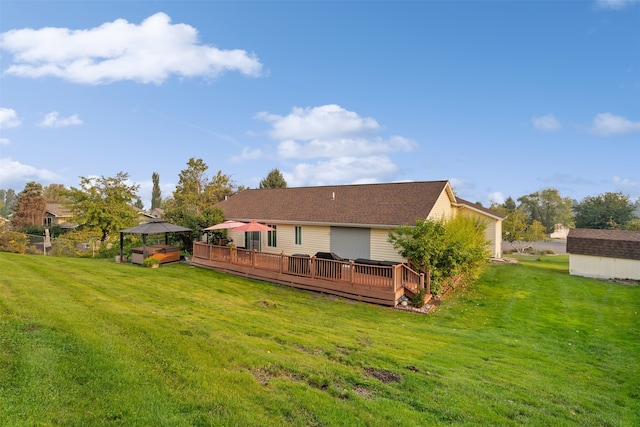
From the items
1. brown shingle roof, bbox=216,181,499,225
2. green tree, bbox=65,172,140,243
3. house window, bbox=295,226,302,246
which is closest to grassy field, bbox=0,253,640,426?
brown shingle roof, bbox=216,181,499,225

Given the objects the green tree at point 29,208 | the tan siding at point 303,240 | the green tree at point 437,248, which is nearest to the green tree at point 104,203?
the tan siding at point 303,240

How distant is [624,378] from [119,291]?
43.5 feet

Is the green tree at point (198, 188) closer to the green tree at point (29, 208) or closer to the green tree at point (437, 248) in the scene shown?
the green tree at point (437, 248)

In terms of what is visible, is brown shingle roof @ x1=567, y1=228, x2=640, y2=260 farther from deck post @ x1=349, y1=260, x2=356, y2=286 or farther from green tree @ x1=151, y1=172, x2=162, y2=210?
green tree @ x1=151, y1=172, x2=162, y2=210

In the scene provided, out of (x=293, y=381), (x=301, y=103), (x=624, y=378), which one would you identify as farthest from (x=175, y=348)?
(x=301, y=103)

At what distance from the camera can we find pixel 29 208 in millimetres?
43969

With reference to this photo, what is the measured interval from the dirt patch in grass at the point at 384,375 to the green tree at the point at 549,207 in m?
57.6

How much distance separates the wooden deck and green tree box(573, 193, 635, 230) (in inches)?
1630

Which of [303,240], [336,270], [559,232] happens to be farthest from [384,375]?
[559,232]

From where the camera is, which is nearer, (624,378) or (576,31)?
(624,378)

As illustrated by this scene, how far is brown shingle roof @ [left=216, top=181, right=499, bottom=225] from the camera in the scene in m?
14.8

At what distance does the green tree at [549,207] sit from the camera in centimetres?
5131

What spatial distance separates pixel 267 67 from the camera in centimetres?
2175

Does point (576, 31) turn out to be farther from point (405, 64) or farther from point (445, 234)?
point (445, 234)
